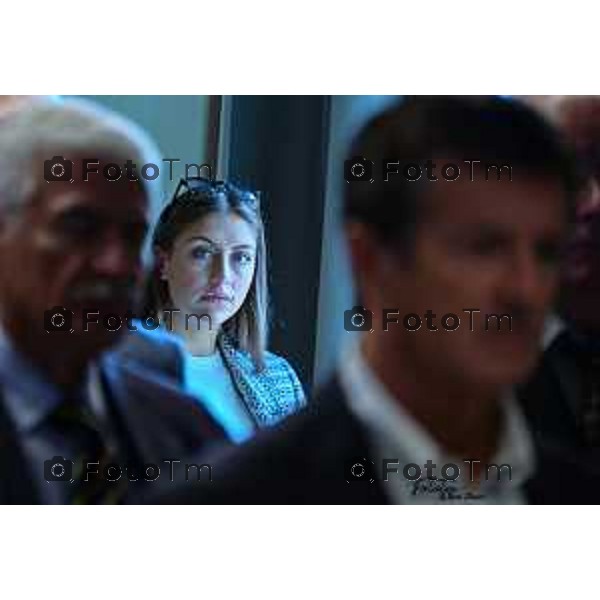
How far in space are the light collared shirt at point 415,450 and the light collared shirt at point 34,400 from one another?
0.47 meters

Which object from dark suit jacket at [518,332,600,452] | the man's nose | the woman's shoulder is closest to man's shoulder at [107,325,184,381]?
the woman's shoulder

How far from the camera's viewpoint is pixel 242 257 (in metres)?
1.91

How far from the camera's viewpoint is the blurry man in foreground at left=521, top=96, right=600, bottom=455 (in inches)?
74.7

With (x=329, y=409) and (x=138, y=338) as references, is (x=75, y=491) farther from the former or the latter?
(x=329, y=409)

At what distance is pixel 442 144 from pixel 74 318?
755mm

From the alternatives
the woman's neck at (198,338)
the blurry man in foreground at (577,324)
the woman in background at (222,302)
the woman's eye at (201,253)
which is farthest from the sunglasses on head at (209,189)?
the blurry man in foreground at (577,324)

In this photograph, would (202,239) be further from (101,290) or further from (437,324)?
(437,324)

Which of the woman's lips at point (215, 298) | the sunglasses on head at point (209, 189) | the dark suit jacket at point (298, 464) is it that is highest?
the sunglasses on head at point (209, 189)

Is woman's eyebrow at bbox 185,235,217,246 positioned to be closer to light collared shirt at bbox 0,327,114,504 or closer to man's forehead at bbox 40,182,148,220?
man's forehead at bbox 40,182,148,220

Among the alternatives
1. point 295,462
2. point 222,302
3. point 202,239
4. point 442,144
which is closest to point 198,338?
point 222,302

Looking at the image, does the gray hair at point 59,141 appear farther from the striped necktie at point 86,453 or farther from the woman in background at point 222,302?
the striped necktie at point 86,453

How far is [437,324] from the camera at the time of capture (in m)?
1.88

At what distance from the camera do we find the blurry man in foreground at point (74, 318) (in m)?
1.85
